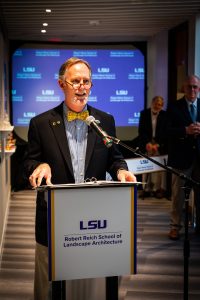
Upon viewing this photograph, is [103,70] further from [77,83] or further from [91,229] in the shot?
[91,229]

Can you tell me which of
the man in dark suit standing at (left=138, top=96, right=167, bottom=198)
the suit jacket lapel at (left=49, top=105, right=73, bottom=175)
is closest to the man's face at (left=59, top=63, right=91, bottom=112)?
the suit jacket lapel at (left=49, top=105, right=73, bottom=175)

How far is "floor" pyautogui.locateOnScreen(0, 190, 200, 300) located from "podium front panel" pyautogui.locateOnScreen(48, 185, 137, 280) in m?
0.94

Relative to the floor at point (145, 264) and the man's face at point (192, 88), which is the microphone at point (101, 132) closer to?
the floor at point (145, 264)

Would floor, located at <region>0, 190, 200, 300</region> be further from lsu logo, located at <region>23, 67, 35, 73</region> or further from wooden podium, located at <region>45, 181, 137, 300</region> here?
lsu logo, located at <region>23, 67, 35, 73</region>

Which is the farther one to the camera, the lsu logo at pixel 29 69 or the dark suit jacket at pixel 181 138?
the lsu logo at pixel 29 69

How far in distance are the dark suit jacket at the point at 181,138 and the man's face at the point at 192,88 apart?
0.08 meters

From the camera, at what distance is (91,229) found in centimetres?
199

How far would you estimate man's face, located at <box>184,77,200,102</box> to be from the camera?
195 inches

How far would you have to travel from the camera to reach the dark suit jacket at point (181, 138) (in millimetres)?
5008

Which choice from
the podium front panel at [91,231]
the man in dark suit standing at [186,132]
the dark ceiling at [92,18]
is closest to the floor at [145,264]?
the man in dark suit standing at [186,132]

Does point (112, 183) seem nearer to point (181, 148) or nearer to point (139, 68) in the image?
point (181, 148)

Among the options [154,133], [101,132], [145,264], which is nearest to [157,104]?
[154,133]

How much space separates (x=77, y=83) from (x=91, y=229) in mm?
737

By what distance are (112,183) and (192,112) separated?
3288mm
